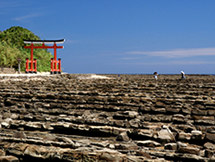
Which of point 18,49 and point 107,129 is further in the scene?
point 18,49

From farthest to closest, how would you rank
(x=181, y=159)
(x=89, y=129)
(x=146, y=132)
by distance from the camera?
(x=89, y=129), (x=146, y=132), (x=181, y=159)

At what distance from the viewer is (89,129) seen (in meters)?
A: 4.17

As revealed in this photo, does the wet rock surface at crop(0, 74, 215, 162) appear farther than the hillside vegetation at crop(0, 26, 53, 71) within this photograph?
No

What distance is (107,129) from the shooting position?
409cm

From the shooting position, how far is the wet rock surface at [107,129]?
2865 millimetres

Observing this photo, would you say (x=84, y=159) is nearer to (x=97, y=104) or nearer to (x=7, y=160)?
(x=7, y=160)

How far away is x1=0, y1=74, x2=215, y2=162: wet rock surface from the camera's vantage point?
2865 mm

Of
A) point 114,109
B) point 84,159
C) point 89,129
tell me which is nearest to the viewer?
point 84,159

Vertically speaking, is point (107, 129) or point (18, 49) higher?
point (18, 49)

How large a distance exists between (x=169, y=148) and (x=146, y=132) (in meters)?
0.59

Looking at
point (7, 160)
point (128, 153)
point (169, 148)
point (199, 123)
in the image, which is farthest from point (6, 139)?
point (199, 123)

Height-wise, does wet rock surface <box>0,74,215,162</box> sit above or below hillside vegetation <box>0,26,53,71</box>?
below

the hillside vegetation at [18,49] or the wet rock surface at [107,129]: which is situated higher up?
the hillside vegetation at [18,49]

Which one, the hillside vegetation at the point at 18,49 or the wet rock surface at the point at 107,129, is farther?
the hillside vegetation at the point at 18,49
